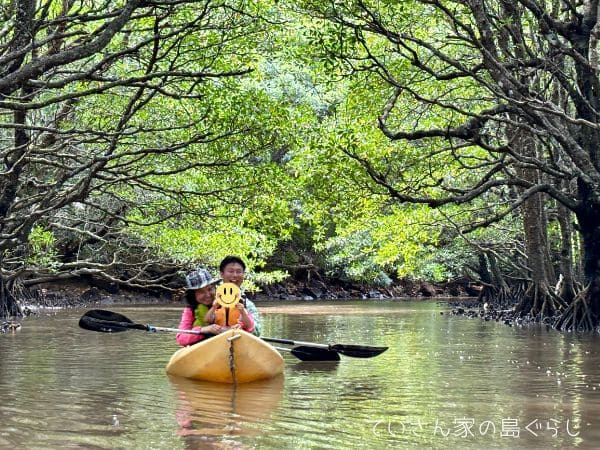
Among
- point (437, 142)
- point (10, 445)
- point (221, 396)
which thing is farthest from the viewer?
point (437, 142)

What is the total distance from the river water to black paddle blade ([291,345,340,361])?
0.38 feet

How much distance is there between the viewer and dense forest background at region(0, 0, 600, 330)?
37.5ft

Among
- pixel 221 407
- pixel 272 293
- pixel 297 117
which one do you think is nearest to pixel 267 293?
pixel 272 293

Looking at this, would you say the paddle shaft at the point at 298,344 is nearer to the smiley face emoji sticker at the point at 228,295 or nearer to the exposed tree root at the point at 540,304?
the smiley face emoji sticker at the point at 228,295

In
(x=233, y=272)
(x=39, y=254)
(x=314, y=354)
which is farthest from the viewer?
(x=39, y=254)

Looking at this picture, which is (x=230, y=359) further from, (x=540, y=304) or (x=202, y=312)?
(x=540, y=304)

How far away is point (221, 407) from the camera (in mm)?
7316

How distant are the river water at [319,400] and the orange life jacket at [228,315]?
627 mm

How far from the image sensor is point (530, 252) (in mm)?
17828

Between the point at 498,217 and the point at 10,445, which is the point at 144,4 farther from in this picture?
the point at 498,217

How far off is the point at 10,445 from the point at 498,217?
10406mm

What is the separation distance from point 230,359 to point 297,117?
5.36 m

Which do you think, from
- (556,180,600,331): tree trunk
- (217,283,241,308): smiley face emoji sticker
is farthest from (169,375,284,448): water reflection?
(556,180,600,331): tree trunk

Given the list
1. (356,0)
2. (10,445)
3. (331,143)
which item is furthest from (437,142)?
(10,445)
